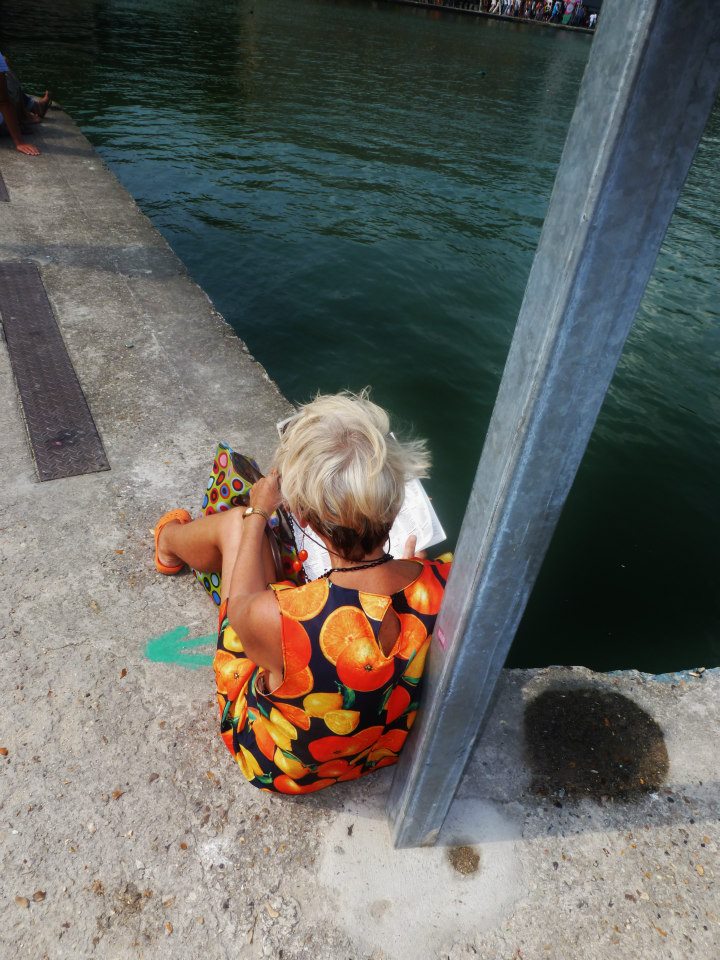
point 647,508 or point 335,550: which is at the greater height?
point 335,550

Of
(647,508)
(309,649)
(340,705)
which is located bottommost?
(647,508)

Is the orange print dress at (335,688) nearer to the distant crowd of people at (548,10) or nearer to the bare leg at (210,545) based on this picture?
the bare leg at (210,545)

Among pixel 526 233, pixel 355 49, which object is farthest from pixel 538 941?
pixel 355 49

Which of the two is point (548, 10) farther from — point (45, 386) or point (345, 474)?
point (345, 474)

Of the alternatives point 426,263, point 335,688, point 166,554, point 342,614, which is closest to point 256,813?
point 335,688

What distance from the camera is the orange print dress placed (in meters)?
1.74

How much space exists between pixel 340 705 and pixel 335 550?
0.41 meters

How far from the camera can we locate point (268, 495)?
2314mm

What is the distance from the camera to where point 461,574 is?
1.52 metres

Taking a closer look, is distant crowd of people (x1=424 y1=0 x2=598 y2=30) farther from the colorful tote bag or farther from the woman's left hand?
the woman's left hand

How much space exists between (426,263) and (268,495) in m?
6.89

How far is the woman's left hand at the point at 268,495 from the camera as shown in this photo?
7.56 feet

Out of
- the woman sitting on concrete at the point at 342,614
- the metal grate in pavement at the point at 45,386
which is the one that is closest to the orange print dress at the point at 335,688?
the woman sitting on concrete at the point at 342,614

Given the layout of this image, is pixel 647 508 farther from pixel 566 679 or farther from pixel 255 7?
pixel 255 7
